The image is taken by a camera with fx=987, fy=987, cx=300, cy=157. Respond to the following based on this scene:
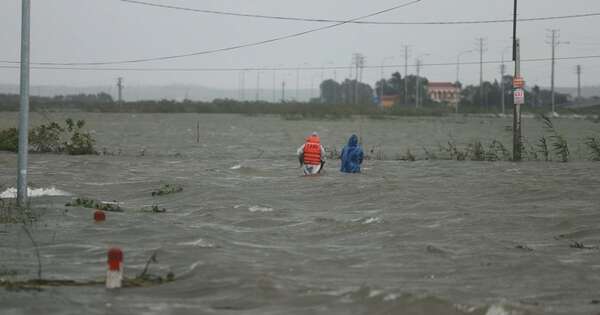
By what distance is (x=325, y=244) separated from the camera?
15.3 metres

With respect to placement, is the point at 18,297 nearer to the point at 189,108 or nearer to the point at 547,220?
the point at 547,220

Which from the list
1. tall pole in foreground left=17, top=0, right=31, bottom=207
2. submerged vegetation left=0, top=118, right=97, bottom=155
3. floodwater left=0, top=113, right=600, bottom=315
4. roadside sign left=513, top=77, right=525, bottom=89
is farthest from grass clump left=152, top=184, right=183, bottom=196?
submerged vegetation left=0, top=118, right=97, bottom=155

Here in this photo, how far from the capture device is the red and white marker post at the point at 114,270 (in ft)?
33.8

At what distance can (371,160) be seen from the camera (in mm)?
36562

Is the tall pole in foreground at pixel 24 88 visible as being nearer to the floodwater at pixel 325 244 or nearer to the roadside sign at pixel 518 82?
the floodwater at pixel 325 244

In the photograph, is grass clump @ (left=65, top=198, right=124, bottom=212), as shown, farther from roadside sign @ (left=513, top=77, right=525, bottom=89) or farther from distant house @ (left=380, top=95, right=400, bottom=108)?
distant house @ (left=380, top=95, right=400, bottom=108)

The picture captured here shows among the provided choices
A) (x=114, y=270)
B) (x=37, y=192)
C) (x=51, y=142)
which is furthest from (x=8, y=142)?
(x=114, y=270)

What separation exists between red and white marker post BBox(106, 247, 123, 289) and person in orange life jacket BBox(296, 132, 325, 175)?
50.1 feet

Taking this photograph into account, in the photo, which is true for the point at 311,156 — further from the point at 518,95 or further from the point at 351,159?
the point at 518,95

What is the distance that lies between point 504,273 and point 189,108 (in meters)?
130

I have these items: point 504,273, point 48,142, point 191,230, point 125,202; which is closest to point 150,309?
point 504,273

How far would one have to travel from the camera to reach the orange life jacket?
26.0m

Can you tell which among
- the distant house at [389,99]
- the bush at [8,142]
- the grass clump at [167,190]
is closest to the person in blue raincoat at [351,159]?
the grass clump at [167,190]

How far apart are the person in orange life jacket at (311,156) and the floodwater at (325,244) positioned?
487 millimetres
